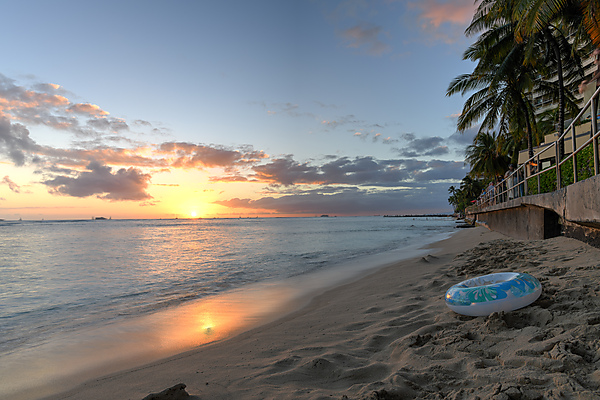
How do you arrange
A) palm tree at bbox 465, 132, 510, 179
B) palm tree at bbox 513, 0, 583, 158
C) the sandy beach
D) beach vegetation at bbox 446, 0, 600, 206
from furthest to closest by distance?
palm tree at bbox 465, 132, 510, 179
beach vegetation at bbox 446, 0, 600, 206
palm tree at bbox 513, 0, 583, 158
the sandy beach

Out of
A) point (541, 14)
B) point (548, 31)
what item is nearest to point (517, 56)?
point (548, 31)

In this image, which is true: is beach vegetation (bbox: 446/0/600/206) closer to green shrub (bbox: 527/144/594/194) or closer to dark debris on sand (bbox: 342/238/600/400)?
green shrub (bbox: 527/144/594/194)

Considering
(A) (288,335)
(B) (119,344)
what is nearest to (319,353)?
(A) (288,335)

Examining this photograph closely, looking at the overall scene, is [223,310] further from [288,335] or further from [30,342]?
[30,342]

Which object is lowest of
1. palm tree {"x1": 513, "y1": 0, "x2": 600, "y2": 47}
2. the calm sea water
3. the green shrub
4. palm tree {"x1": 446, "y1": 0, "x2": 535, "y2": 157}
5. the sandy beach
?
the calm sea water

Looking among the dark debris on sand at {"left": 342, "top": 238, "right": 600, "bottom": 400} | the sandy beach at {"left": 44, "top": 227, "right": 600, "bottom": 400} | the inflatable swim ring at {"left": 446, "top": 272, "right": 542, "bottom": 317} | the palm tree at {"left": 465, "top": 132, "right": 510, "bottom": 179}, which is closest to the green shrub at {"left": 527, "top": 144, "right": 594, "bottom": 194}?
the sandy beach at {"left": 44, "top": 227, "right": 600, "bottom": 400}

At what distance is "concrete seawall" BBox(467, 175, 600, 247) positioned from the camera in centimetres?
436

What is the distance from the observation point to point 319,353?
3609 mm

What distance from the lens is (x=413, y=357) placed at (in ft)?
10.1

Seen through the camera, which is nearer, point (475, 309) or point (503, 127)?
point (475, 309)

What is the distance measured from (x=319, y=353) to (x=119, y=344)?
321cm

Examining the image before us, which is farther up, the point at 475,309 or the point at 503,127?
the point at 503,127

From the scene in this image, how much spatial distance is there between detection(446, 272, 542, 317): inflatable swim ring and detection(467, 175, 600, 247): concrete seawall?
139cm

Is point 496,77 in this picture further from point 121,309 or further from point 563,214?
point 121,309
